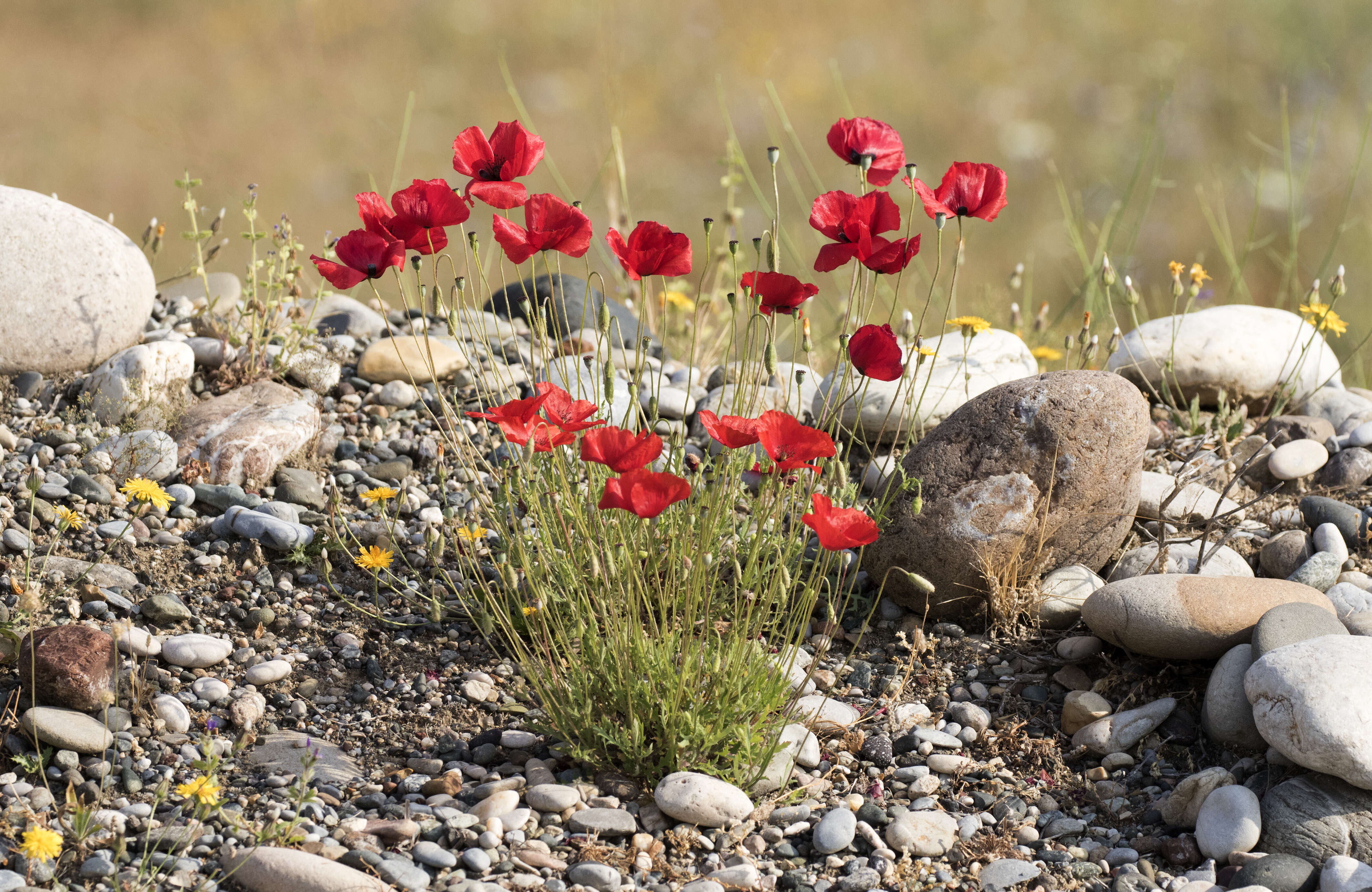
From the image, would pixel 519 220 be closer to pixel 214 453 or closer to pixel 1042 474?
pixel 214 453

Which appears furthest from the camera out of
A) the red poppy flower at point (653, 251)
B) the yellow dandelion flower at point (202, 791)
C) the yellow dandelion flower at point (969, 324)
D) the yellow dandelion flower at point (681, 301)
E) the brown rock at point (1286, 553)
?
the yellow dandelion flower at point (681, 301)

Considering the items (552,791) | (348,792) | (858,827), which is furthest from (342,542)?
(858,827)

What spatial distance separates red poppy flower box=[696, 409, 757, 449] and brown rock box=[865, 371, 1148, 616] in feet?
3.49

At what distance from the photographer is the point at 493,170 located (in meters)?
2.18

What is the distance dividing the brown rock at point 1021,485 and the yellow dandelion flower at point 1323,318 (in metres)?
1.04

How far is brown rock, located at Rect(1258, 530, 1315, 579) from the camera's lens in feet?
9.78

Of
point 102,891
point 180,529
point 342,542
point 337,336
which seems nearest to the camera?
point 102,891

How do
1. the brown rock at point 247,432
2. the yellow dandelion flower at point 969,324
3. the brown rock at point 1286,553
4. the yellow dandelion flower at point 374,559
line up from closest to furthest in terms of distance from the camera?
the yellow dandelion flower at point 374,559, the brown rock at point 1286,553, the yellow dandelion flower at point 969,324, the brown rock at point 247,432

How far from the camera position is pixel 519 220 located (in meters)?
5.73

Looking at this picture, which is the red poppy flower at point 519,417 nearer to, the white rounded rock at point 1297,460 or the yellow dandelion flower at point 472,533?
the yellow dandelion flower at point 472,533

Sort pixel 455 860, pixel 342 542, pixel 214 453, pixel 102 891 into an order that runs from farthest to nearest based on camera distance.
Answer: pixel 214 453, pixel 342 542, pixel 455 860, pixel 102 891

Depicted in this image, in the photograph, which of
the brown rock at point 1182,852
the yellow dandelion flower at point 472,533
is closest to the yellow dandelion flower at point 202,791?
the yellow dandelion flower at point 472,533

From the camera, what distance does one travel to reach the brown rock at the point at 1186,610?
2.50 m

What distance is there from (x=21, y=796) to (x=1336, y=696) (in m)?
2.50
